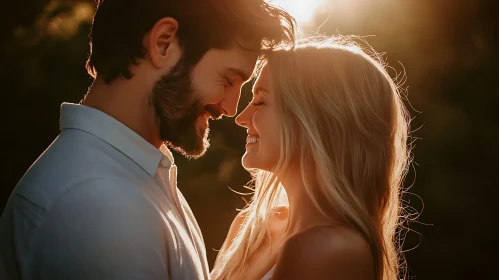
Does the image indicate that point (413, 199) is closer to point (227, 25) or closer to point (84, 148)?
point (227, 25)

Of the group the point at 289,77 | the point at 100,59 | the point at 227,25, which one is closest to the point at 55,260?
the point at 100,59

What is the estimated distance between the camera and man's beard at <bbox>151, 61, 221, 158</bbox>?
2018 millimetres

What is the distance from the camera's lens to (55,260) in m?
1.50

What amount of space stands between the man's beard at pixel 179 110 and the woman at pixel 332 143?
1.29 feet

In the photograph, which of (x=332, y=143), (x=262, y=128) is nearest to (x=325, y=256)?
(x=332, y=143)

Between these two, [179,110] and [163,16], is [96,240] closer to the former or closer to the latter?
[179,110]

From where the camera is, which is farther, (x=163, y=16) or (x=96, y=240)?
(x=163, y=16)

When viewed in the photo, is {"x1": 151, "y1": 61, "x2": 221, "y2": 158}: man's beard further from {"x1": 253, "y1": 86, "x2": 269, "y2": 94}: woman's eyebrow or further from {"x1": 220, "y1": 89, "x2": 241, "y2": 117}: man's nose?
{"x1": 253, "y1": 86, "x2": 269, "y2": 94}: woman's eyebrow

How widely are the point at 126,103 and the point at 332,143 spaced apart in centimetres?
91

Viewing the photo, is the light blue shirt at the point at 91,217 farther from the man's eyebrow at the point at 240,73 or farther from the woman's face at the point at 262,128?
the woman's face at the point at 262,128

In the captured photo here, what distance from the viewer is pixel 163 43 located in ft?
6.72

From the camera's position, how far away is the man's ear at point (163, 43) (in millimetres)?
2023

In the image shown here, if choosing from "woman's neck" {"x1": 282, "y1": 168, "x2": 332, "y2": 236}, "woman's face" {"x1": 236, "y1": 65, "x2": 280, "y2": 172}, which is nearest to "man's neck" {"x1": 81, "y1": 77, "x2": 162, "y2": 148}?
"woman's face" {"x1": 236, "y1": 65, "x2": 280, "y2": 172}

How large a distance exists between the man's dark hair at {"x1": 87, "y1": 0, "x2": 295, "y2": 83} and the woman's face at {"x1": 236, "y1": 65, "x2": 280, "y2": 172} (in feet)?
0.86
